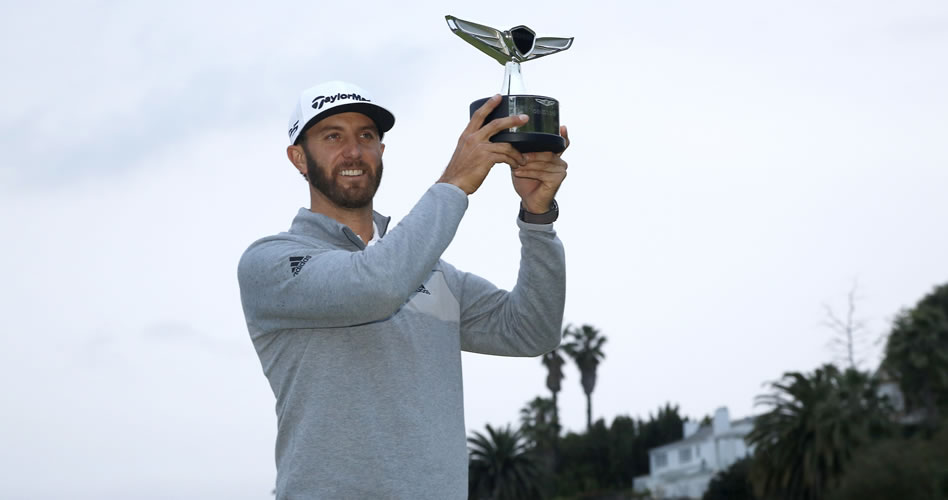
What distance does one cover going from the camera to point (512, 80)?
469 cm

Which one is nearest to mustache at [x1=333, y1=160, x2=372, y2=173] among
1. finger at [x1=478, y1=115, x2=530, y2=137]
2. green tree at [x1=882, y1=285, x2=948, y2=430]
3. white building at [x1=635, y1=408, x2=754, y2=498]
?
finger at [x1=478, y1=115, x2=530, y2=137]

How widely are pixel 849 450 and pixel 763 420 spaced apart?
586 cm

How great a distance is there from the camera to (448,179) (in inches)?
169

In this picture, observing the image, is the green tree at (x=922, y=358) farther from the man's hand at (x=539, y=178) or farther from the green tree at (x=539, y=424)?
the man's hand at (x=539, y=178)

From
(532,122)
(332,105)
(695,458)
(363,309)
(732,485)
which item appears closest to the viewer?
(363,309)

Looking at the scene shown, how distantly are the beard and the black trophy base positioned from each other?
45 centimetres

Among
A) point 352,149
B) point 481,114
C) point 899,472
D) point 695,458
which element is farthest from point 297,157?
point 695,458

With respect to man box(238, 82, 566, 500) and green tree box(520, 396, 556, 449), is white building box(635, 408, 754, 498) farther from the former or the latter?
man box(238, 82, 566, 500)

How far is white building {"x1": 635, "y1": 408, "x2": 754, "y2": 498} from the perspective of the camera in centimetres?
9406

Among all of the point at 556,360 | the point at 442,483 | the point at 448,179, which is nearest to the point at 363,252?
the point at 448,179

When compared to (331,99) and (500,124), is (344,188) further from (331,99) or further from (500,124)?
(500,124)

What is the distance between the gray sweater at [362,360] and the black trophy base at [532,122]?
0.33 m

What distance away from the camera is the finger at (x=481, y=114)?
436 centimetres

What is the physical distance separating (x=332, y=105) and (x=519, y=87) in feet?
2.32
